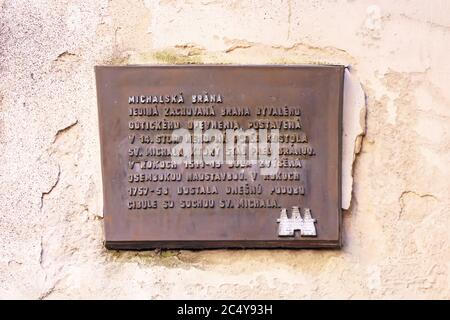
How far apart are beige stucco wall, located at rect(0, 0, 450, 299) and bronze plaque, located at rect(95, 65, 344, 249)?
Result: 0.09 metres

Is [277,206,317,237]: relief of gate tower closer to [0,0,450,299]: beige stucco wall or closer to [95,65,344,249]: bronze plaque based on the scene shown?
[95,65,344,249]: bronze plaque

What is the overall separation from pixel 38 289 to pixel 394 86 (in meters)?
1.58

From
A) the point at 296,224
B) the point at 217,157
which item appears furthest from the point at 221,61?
the point at 296,224

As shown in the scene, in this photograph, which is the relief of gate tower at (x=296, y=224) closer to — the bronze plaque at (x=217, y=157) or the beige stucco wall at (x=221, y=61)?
the bronze plaque at (x=217, y=157)

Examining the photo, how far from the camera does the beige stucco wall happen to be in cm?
264

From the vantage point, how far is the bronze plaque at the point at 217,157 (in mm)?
2596

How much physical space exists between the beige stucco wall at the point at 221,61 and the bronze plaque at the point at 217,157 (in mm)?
87

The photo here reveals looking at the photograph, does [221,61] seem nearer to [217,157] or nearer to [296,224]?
[217,157]

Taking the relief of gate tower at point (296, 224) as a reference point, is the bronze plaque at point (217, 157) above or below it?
above

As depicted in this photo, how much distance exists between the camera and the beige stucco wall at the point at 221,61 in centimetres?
264

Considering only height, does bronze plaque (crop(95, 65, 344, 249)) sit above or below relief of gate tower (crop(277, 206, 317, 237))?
above

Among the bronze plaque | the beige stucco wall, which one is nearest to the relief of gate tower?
the bronze plaque

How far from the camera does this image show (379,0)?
8.84 feet

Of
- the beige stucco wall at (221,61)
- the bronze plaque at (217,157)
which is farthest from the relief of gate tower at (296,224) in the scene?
the beige stucco wall at (221,61)
